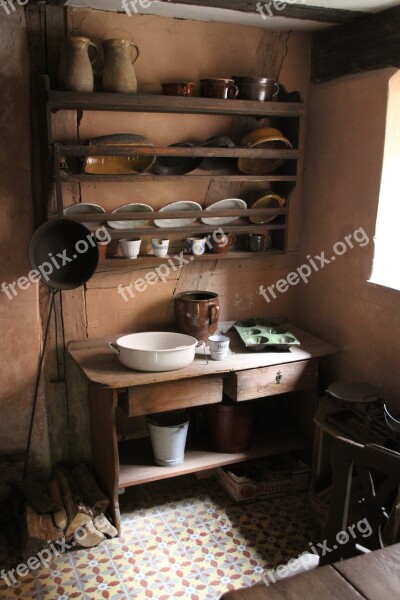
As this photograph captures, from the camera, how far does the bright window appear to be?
99.2 inches

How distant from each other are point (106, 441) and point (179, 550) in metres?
0.59

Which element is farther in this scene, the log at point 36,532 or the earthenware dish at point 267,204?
the earthenware dish at point 267,204

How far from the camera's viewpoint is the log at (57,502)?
2467 millimetres

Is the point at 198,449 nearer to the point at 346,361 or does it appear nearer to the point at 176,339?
the point at 176,339

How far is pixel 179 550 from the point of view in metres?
A: 2.50

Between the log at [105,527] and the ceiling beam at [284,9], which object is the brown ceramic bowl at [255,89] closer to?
the ceiling beam at [284,9]

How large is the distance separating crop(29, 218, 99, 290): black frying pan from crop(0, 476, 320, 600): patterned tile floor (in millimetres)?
1200

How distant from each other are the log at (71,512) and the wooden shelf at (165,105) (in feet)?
5.73

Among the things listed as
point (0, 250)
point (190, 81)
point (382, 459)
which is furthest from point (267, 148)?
point (382, 459)

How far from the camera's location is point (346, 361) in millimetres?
2896

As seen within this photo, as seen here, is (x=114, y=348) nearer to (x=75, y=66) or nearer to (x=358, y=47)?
(x=75, y=66)

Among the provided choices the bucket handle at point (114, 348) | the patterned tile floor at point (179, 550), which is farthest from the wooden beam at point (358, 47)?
the patterned tile floor at point (179, 550)

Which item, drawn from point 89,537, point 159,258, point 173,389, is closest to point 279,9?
point 159,258

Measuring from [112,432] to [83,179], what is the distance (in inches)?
44.8
